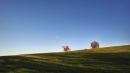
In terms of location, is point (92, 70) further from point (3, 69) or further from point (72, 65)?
point (3, 69)

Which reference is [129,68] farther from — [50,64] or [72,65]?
[50,64]

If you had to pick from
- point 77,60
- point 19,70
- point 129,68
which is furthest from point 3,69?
point 129,68

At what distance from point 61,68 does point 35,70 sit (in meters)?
3.70

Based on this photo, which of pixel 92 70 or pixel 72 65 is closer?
pixel 92 70

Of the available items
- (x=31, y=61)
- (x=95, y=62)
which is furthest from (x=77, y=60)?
(x=31, y=61)

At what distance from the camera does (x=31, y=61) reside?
4666 cm

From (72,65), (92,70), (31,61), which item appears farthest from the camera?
(31,61)

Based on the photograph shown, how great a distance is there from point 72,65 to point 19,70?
27.8 ft

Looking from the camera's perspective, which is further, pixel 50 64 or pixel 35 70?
pixel 50 64

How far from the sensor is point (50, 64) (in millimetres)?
44156

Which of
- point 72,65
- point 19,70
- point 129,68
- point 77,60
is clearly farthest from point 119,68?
point 19,70

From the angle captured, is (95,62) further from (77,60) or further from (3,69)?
(3,69)

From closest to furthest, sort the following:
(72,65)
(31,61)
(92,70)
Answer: (92,70), (72,65), (31,61)

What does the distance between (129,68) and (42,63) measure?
1345 centimetres
